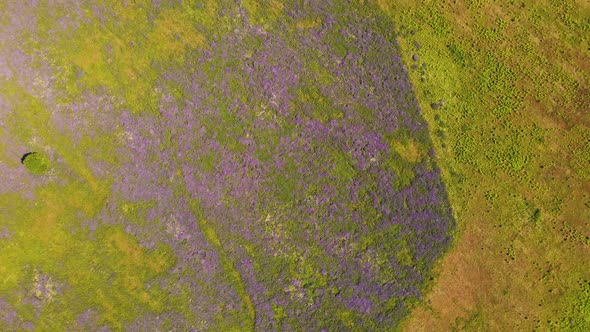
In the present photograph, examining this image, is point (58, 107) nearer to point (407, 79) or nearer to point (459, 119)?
point (407, 79)

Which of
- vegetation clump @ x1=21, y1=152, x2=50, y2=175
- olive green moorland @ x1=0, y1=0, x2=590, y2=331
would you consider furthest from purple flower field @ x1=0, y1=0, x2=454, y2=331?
vegetation clump @ x1=21, y1=152, x2=50, y2=175

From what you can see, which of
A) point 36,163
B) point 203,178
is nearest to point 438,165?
point 203,178

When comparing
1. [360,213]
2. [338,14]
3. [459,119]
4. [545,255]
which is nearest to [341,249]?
[360,213]

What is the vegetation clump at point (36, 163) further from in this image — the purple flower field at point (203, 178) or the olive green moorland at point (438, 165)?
the purple flower field at point (203, 178)

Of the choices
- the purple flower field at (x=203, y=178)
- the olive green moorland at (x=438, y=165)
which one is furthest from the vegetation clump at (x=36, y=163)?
the purple flower field at (x=203, y=178)

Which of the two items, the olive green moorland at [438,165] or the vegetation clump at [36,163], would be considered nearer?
the vegetation clump at [36,163]
